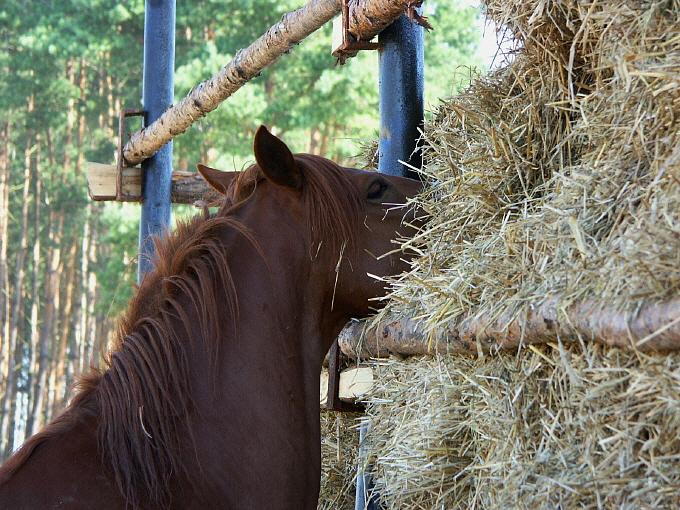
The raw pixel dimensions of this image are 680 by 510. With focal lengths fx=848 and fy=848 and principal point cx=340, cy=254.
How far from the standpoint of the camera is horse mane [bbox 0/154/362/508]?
227cm

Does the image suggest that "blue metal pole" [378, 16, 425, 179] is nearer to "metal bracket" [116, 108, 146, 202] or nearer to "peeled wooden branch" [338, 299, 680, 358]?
"peeled wooden branch" [338, 299, 680, 358]

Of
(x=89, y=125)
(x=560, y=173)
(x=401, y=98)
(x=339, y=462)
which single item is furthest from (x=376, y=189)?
(x=89, y=125)

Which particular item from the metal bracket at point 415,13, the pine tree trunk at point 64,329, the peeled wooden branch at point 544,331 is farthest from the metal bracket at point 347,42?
the pine tree trunk at point 64,329

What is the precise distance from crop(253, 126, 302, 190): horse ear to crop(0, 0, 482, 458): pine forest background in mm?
11483

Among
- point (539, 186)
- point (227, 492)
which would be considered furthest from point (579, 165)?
point (227, 492)

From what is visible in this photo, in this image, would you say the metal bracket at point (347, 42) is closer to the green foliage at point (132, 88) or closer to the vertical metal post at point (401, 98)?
the vertical metal post at point (401, 98)

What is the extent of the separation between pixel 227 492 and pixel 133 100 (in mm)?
17262

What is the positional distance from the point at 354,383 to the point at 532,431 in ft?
4.20

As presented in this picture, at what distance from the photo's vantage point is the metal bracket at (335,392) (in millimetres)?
3365

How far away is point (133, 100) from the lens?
18594mm

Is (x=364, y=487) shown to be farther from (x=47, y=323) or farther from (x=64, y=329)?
(x=64, y=329)

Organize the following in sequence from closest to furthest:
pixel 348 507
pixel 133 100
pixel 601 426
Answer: pixel 601 426 < pixel 348 507 < pixel 133 100

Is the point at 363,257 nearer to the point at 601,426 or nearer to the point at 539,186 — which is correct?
the point at 539,186

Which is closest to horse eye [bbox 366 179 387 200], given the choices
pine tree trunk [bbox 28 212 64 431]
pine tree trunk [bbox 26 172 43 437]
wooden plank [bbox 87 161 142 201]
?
wooden plank [bbox 87 161 142 201]
